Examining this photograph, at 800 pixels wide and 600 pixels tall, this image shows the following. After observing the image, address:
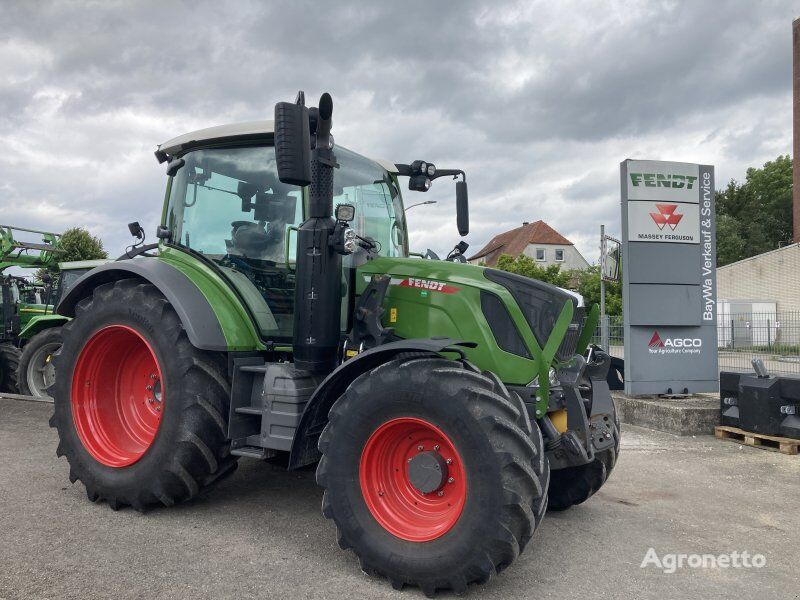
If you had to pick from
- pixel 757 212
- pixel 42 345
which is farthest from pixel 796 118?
pixel 42 345

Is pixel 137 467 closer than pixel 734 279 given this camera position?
Yes

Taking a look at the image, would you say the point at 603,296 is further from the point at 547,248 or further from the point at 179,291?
the point at 547,248

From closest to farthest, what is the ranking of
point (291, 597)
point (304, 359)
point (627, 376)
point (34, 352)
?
point (291, 597), point (304, 359), point (627, 376), point (34, 352)

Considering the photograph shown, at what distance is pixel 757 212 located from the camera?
153 feet

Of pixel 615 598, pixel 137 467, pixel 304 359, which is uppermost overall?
pixel 304 359

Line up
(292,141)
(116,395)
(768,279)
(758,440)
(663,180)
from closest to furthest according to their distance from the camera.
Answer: (292,141) < (116,395) < (758,440) < (663,180) < (768,279)

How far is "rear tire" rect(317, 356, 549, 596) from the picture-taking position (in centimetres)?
319

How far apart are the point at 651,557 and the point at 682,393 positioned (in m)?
5.81

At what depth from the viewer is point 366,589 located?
11.0 ft


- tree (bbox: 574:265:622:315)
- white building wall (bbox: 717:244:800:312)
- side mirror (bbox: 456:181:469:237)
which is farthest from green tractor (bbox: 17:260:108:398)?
white building wall (bbox: 717:244:800:312)

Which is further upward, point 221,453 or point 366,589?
point 221,453

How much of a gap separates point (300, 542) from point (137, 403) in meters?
1.87

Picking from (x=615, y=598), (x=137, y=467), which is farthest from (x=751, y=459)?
(x=137, y=467)

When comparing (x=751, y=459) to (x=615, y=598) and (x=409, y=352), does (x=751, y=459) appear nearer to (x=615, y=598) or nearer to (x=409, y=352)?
(x=615, y=598)
